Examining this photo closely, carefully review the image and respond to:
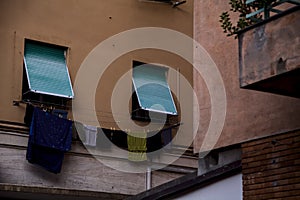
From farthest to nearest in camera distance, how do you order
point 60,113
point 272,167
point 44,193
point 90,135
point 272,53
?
1. point 90,135
2. point 60,113
3. point 44,193
4. point 272,167
5. point 272,53

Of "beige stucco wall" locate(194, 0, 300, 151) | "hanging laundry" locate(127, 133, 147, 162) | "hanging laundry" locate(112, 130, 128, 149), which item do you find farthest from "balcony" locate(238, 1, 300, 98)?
"hanging laundry" locate(112, 130, 128, 149)

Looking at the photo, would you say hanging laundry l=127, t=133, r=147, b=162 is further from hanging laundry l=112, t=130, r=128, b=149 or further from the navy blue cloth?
the navy blue cloth

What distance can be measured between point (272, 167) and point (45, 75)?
312 inches

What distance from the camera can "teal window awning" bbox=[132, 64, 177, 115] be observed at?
16859mm

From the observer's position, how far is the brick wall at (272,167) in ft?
27.7

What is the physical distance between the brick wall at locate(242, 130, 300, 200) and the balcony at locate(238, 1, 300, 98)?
665mm

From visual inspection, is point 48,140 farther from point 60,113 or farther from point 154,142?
point 154,142

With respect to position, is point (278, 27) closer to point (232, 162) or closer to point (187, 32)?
point (232, 162)

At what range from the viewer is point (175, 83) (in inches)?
698

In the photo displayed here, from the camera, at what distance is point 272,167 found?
873 centimetres

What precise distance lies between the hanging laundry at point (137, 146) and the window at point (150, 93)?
23.4 inches

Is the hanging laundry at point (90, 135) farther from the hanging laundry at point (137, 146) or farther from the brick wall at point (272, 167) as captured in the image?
the brick wall at point (272, 167)

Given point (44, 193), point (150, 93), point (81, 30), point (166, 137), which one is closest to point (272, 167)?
point (44, 193)

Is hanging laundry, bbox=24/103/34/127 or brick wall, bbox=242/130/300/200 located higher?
hanging laundry, bbox=24/103/34/127
